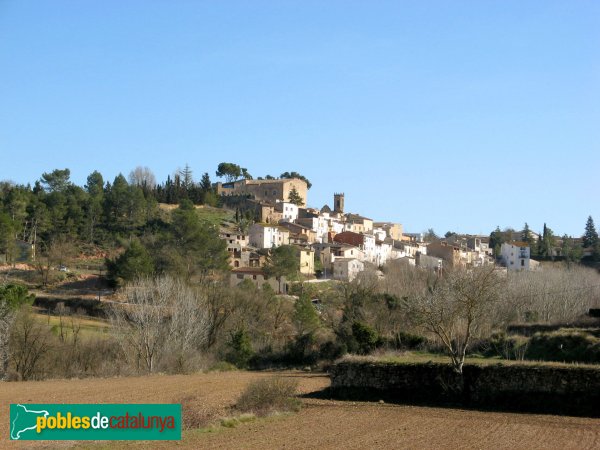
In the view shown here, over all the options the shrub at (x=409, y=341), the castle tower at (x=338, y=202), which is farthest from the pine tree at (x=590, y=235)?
the shrub at (x=409, y=341)

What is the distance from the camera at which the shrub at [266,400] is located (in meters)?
21.3

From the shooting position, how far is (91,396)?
24828 mm

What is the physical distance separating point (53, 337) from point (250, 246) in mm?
53666

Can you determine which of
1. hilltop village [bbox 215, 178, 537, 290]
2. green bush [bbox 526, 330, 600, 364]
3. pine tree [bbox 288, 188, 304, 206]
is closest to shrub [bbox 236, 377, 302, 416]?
green bush [bbox 526, 330, 600, 364]

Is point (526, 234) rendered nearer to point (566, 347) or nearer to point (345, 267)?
point (345, 267)

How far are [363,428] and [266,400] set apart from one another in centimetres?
439

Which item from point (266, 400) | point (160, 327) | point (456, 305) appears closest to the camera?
point (266, 400)

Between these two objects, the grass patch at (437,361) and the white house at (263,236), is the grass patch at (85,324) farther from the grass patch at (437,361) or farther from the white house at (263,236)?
the white house at (263,236)

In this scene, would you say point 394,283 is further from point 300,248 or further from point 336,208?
point 336,208

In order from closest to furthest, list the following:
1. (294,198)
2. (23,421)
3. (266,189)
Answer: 1. (23,421)
2. (294,198)
3. (266,189)

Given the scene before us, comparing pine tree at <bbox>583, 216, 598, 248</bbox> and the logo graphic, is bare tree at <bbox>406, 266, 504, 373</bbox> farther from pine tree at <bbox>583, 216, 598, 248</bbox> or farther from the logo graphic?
pine tree at <bbox>583, 216, 598, 248</bbox>

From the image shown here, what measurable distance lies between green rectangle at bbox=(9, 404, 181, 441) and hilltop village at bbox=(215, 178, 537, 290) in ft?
162

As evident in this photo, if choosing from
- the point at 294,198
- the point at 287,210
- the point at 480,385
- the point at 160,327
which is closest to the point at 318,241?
the point at 287,210

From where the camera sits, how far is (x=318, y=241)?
103062 mm
